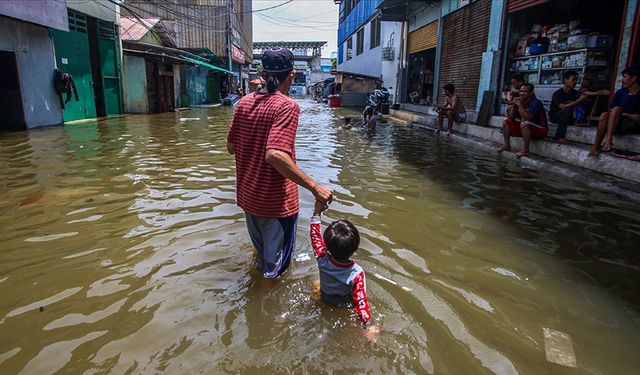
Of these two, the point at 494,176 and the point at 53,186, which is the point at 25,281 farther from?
the point at 494,176

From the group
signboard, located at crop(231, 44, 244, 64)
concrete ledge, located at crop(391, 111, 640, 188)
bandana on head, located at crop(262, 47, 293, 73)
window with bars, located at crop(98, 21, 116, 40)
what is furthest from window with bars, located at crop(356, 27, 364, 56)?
bandana on head, located at crop(262, 47, 293, 73)

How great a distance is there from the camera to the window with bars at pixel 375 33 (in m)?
26.9

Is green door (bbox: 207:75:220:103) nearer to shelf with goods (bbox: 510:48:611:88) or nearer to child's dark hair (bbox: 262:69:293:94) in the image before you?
shelf with goods (bbox: 510:48:611:88)

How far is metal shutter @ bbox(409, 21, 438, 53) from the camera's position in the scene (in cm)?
1697

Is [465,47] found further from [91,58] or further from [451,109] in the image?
[91,58]

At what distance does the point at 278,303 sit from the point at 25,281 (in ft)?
6.56

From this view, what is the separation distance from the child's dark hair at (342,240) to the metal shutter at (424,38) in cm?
1575

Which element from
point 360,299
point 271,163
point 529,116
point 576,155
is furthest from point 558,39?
point 271,163

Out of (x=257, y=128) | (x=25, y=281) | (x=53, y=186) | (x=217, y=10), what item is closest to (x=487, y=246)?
(x=257, y=128)

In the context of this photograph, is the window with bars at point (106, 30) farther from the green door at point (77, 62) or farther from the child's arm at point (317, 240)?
the child's arm at point (317, 240)

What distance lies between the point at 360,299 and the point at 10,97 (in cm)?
1401

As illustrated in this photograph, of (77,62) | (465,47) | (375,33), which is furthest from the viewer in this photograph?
(375,33)

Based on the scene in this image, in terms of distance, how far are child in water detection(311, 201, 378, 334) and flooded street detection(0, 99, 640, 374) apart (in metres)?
0.13

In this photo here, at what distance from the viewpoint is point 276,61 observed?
8.98ft
